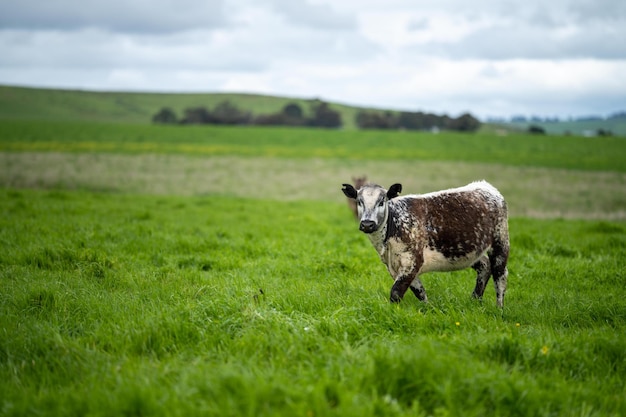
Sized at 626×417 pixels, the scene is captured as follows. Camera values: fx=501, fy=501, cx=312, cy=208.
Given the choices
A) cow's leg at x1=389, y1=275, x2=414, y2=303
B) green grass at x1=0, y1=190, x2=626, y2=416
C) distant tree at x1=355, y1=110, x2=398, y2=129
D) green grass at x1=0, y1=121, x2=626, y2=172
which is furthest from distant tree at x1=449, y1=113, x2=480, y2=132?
cow's leg at x1=389, y1=275, x2=414, y2=303

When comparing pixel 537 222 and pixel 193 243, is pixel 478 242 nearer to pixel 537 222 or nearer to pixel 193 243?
pixel 193 243

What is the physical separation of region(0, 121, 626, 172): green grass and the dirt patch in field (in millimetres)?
7121

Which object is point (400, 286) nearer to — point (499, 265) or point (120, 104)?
point (499, 265)

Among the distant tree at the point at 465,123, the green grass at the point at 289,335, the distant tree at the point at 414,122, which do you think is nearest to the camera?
the green grass at the point at 289,335

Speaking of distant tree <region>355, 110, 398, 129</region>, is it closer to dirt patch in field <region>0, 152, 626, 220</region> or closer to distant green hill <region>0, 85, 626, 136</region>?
distant green hill <region>0, 85, 626, 136</region>

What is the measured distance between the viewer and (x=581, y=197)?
2802 centimetres

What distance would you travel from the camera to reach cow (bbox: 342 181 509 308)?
695 centimetres

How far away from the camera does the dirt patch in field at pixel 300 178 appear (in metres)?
27.5

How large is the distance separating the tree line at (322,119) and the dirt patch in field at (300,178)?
64.2m

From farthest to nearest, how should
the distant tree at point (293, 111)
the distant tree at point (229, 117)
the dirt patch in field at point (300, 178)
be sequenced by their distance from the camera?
the distant tree at point (293, 111) < the distant tree at point (229, 117) < the dirt patch in field at point (300, 178)

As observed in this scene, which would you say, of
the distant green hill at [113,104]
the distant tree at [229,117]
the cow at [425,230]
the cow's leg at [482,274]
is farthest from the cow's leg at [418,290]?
the distant green hill at [113,104]

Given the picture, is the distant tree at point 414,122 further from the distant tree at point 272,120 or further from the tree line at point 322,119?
the distant tree at point 272,120

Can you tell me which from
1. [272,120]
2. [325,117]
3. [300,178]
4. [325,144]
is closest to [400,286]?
[300,178]

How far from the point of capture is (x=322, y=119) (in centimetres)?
11644
